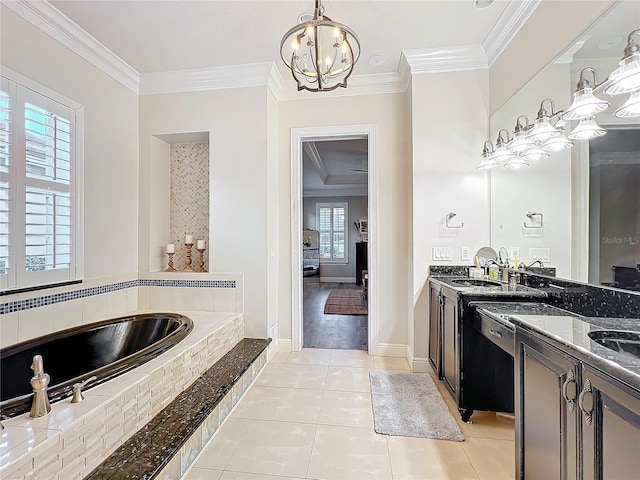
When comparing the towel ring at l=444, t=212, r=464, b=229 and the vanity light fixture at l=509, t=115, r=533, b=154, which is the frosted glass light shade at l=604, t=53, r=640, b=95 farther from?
the towel ring at l=444, t=212, r=464, b=229

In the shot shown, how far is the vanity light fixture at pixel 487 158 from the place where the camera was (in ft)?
9.00

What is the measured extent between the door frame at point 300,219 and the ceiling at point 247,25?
755mm

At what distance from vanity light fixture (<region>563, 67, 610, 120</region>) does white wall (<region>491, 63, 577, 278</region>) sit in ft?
0.90

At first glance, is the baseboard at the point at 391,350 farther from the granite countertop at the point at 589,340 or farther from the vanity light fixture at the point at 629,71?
the vanity light fixture at the point at 629,71

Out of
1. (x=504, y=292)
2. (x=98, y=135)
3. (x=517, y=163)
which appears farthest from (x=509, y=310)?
(x=98, y=135)

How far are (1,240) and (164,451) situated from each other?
1792 mm

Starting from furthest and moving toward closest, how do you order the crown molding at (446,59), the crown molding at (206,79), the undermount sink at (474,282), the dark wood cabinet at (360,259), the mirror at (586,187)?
1. the dark wood cabinet at (360,259)
2. the crown molding at (206,79)
3. the crown molding at (446,59)
4. the undermount sink at (474,282)
5. the mirror at (586,187)

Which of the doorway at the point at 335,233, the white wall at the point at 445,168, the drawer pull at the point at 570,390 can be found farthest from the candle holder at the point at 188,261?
the drawer pull at the point at 570,390

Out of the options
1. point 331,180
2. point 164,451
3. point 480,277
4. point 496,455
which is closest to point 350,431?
point 496,455

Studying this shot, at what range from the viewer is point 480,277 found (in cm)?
285

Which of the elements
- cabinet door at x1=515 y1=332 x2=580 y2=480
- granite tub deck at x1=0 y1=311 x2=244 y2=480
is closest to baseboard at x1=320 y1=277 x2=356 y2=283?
granite tub deck at x1=0 y1=311 x2=244 y2=480

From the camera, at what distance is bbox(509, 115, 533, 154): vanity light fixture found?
2359 millimetres

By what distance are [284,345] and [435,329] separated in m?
1.72

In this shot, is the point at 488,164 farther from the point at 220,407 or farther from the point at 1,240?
the point at 1,240
